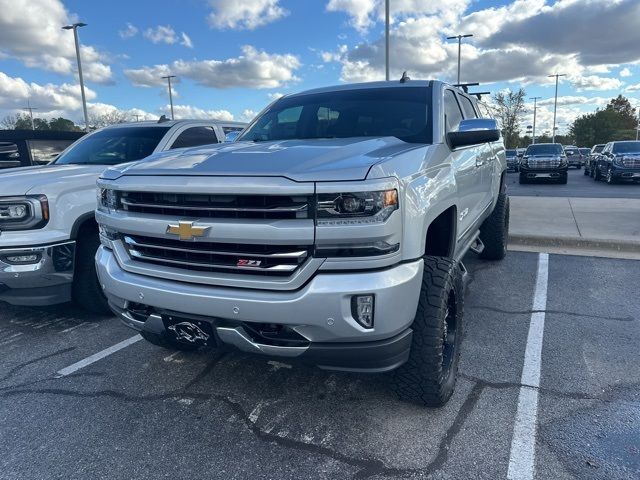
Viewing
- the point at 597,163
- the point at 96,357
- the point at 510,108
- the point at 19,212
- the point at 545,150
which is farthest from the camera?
the point at 510,108

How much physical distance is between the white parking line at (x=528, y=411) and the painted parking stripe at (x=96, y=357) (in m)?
2.98

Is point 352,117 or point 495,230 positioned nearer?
point 352,117

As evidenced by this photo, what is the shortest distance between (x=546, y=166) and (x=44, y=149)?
58.6 feet

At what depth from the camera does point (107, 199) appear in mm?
3055

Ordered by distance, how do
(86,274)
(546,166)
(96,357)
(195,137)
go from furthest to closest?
(546,166)
(195,137)
(86,274)
(96,357)

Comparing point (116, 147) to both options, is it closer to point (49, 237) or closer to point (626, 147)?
point (49, 237)

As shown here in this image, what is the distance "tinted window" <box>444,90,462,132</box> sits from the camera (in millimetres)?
3786

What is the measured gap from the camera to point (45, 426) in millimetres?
2867

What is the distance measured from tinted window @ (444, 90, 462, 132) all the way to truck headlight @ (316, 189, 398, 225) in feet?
5.41

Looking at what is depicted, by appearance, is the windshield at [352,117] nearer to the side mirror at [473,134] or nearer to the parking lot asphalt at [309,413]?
the side mirror at [473,134]

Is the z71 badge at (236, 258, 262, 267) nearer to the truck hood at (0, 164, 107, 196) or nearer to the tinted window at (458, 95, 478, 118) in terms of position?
the truck hood at (0, 164, 107, 196)

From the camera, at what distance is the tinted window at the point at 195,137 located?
5754 mm

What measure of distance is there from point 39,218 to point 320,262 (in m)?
2.89

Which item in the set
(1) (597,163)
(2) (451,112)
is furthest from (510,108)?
(2) (451,112)
